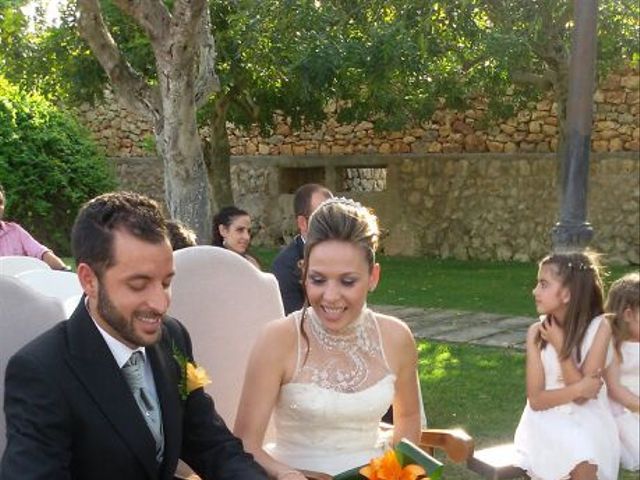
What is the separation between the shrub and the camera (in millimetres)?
14672

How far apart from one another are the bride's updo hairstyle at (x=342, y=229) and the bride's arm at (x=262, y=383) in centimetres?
23

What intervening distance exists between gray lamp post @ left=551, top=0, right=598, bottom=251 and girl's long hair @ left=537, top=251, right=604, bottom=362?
2.01 meters

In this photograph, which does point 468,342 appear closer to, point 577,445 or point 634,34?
point 577,445

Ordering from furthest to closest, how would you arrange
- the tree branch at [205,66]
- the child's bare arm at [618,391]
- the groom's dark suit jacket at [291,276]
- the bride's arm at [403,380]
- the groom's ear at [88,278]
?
the tree branch at [205,66]
the groom's dark suit jacket at [291,276]
the child's bare arm at [618,391]
the bride's arm at [403,380]
the groom's ear at [88,278]

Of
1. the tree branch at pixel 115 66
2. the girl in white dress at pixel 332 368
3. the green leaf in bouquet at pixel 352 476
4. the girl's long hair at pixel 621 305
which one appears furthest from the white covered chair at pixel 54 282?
the tree branch at pixel 115 66

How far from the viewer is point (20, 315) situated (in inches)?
119

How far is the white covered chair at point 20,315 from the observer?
300 centimetres

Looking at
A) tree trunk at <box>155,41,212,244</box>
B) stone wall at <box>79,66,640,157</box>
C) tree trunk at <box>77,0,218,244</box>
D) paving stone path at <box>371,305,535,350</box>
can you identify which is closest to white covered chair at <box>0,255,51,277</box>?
tree trunk at <box>155,41,212,244</box>

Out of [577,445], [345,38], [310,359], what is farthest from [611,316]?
[345,38]

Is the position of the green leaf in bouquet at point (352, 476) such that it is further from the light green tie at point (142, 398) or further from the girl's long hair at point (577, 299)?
the girl's long hair at point (577, 299)

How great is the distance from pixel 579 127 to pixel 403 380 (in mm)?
3395

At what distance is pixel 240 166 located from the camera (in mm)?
18562

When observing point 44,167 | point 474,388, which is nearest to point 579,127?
point 474,388

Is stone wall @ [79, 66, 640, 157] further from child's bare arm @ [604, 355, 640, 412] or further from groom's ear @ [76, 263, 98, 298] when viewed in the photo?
groom's ear @ [76, 263, 98, 298]
